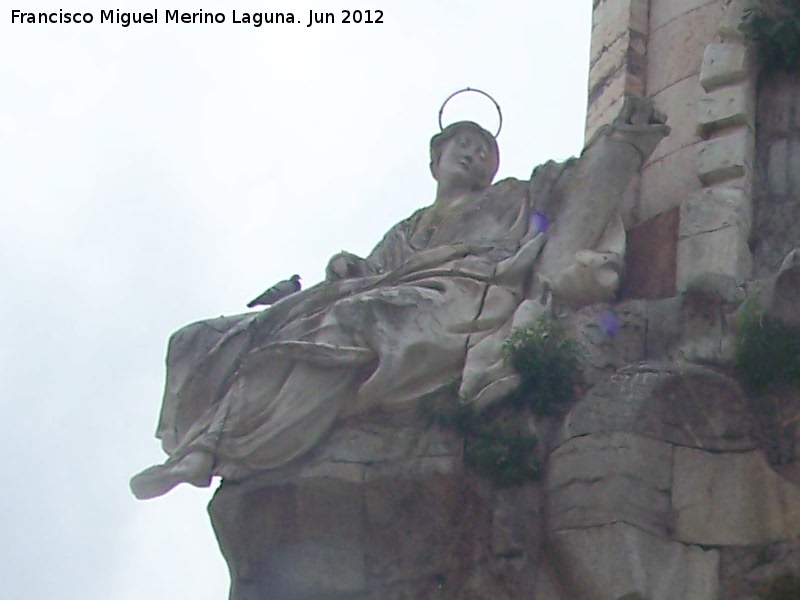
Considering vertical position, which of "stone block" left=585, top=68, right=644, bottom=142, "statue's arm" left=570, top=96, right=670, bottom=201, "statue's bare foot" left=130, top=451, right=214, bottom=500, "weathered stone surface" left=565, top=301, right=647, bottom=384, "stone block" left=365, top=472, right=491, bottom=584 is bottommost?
"stone block" left=365, top=472, right=491, bottom=584

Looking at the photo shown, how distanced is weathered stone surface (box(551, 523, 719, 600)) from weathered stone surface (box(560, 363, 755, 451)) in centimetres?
72

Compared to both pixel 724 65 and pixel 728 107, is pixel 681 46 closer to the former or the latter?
pixel 724 65

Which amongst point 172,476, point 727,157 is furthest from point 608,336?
point 172,476

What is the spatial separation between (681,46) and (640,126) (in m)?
1.99

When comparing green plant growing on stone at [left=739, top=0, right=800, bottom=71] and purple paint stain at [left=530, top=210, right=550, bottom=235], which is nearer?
purple paint stain at [left=530, top=210, right=550, bottom=235]

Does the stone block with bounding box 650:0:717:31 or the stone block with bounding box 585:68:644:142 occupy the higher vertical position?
the stone block with bounding box 650:0:717:31

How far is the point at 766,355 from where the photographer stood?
1867 cm

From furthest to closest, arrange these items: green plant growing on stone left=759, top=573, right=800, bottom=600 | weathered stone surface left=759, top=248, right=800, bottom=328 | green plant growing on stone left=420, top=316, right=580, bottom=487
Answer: weathered stone surface left=759, top=248, right=800, bottom=328 < green plant growing on stone left=420, top=316, right=580, bottom=487 < green plant growing on stone left=759, top=573, right=800, bottom=600

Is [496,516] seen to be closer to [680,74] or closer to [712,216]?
[712,216]

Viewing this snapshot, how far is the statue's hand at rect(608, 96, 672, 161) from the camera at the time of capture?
20.2m

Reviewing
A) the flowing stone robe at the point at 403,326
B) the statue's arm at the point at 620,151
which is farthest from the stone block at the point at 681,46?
the flowing stone robe at the point at 403,326

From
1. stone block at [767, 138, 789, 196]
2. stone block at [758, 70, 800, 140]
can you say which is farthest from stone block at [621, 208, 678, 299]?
stone block at [758, 70, 800, 140]

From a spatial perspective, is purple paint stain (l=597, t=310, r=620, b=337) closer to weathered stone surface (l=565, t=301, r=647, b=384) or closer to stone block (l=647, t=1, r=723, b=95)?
weathered stone surface (l=565, t=301, r=647, b=384)

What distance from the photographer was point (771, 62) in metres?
21.3
